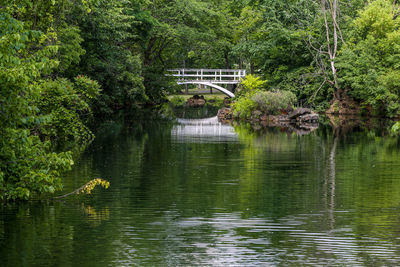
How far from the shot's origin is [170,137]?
32125 mm

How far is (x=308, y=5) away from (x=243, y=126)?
54.8 feet

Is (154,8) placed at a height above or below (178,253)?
above

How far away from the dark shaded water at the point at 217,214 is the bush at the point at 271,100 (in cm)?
2035

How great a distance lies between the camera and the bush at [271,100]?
44.8m

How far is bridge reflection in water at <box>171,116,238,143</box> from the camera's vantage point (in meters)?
31.1

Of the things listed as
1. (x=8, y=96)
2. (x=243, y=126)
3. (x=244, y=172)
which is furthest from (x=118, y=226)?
(x=243, y=126)

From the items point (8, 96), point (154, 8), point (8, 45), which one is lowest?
point (8, 96)

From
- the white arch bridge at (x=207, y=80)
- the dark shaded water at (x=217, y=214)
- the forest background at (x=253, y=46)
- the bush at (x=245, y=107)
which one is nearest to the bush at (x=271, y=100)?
the bush at (x=245, y=107)

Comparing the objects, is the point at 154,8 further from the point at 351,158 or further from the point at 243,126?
the point at 351,158

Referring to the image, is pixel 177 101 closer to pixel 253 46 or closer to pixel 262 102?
pixel 253 46

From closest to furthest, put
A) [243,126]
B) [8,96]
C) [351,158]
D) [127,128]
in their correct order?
[8,96] → [351,158] → [127,128] → [243,126]

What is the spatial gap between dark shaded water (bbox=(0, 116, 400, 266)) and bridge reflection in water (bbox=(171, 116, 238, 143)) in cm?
644

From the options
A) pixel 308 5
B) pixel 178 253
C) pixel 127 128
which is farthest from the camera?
pixel 308 5

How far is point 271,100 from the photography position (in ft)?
148
